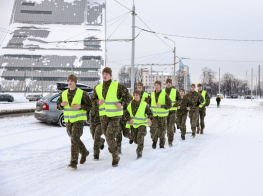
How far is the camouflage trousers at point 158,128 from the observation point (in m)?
8.09

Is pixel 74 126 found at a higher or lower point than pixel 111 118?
lower

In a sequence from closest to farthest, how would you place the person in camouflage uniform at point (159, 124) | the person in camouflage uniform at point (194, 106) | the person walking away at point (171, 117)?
1. the person in camouflage uniform at point (159, 124)
2. the person walking away at point (171, 117)
3. the person in camouflage uniform at point (194, 106)

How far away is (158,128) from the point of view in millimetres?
8320

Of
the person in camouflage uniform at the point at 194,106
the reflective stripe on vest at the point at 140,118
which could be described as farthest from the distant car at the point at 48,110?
the reflective stripe on vest at the point at 140,118

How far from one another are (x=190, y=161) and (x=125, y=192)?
255 centimetres

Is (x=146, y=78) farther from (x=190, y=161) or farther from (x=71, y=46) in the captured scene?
(x=190, y=161)

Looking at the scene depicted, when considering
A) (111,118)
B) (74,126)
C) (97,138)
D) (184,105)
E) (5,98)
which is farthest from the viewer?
(5,98)

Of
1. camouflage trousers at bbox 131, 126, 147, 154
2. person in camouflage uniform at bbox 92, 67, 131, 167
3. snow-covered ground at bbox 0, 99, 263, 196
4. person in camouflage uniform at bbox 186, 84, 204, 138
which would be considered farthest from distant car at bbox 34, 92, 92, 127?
person in camouflage uniform at bbox 92, 67, 131, 167

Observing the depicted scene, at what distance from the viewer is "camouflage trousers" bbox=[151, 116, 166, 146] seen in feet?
26.5

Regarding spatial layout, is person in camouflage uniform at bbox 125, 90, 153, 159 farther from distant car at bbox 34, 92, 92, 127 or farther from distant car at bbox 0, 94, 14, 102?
distant car at bbox 0, 94, 14, 102

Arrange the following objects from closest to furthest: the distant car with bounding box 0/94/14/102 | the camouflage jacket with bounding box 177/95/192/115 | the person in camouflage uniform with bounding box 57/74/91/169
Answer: the person in camouflage uniform with bounding box 57/74/91/169
the camouflage jacket with bounding box 177/95/192/115
the distant car with bounding box 0/94/14/102

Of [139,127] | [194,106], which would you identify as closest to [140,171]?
[139,127]

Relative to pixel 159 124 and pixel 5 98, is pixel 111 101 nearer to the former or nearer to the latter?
pixel 159 124

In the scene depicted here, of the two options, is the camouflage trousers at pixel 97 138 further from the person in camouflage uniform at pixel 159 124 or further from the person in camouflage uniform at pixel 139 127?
the person in camouflage uniform at pixel 159 124
